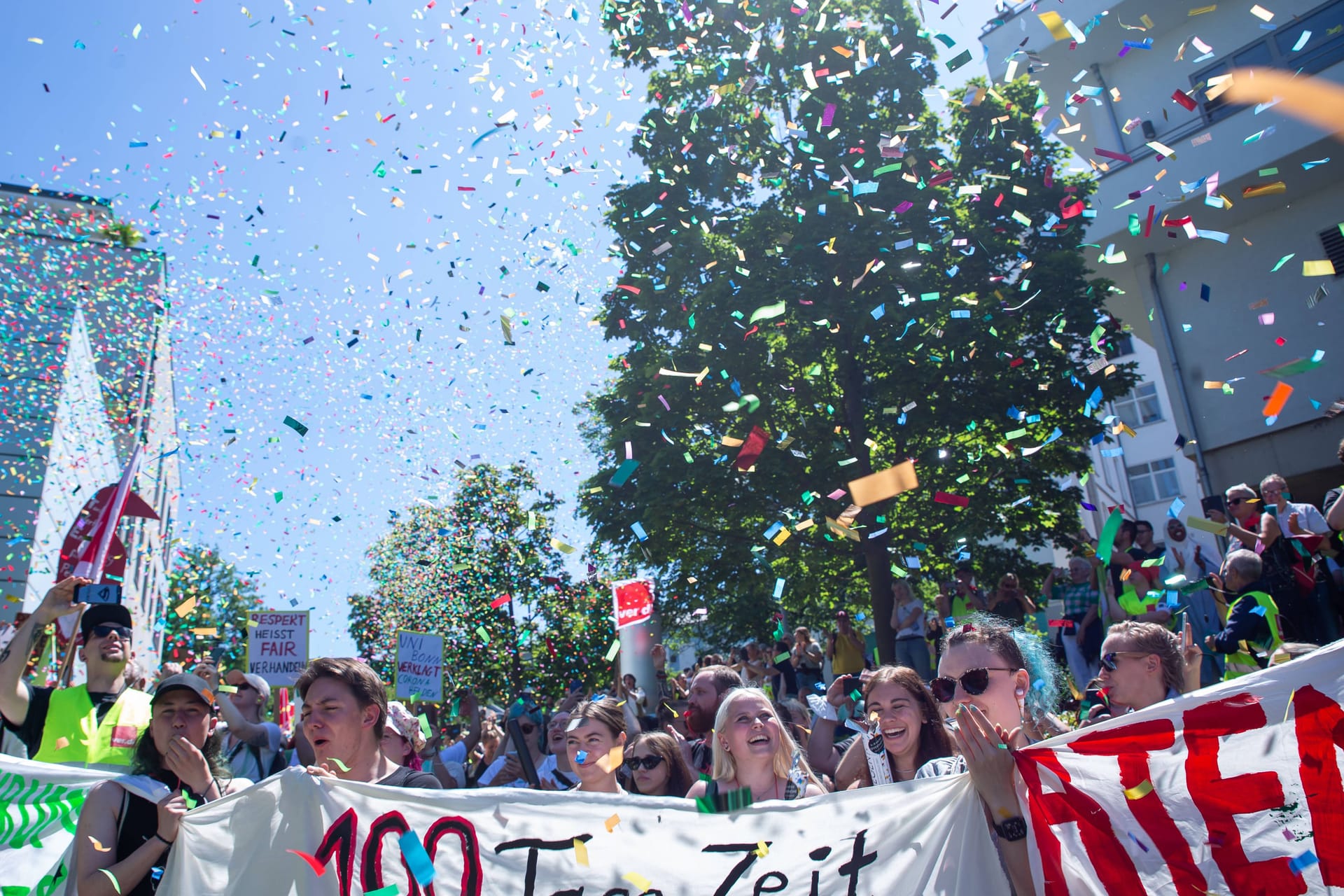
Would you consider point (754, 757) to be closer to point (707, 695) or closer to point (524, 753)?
point (707, 695)

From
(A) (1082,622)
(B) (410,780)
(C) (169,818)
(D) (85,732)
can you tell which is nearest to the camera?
(C) (169,818)

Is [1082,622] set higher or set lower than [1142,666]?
higher

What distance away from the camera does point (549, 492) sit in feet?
93.7

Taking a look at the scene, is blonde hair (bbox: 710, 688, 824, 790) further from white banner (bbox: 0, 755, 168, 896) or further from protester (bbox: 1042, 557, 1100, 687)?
protester (bbox: 1042, 557, 1100, 687)

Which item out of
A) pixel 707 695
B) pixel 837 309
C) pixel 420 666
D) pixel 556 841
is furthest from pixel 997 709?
pixel 837 309

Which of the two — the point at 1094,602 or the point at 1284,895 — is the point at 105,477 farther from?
the point at 1284,895

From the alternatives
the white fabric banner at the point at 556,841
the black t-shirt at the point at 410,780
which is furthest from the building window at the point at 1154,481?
the black t-shirt at the point at 410,780

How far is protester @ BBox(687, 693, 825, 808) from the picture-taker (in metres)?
4.08

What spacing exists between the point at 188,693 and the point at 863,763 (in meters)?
2.99

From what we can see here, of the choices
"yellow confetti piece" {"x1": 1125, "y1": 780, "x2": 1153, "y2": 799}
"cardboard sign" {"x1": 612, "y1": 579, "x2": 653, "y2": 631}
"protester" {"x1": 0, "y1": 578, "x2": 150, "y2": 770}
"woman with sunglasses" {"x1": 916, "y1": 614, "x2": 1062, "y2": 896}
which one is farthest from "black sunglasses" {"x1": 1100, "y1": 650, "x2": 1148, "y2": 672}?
"cardboard sign" {"x1": 612, "y1": 579, "x2": 653, "y2": 631}

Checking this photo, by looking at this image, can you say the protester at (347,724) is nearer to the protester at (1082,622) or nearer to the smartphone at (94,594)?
the smartphone at (94,594)

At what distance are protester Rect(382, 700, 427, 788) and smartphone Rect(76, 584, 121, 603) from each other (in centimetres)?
187

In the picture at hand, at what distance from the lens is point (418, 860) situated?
3.22 metres

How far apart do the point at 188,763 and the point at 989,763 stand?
9.36 ft
